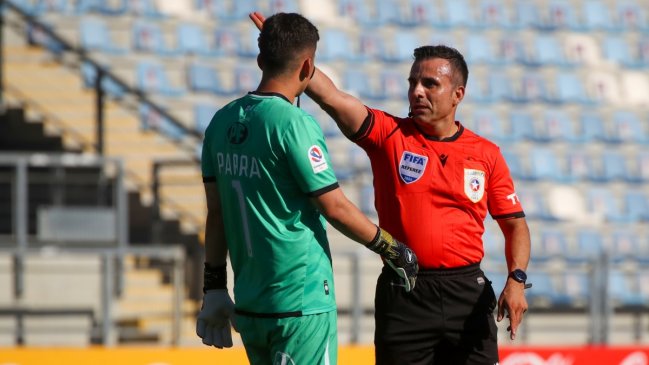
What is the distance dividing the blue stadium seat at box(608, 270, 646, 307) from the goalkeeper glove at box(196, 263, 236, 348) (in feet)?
26.3

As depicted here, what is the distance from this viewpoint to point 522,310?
15.3 feet

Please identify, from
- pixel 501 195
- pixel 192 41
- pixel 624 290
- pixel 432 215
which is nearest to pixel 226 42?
pixel 192 41

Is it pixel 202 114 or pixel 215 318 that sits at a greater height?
pixel 202 114

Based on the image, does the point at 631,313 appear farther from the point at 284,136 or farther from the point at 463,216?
the point at 284,136

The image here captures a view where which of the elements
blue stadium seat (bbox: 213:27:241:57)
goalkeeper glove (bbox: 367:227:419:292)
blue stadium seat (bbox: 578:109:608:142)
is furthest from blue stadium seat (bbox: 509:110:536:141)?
goalkeeper glove (bbox: 367:227:419:292)

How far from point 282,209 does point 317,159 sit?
21cm

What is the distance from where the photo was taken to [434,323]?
182 inches

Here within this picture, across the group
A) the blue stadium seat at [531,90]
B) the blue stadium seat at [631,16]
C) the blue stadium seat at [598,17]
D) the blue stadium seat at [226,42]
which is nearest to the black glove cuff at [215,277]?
the blue stadium seat at [226,42]

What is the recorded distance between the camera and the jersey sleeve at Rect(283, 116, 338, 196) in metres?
3.78

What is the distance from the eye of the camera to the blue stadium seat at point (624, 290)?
38.1 feet

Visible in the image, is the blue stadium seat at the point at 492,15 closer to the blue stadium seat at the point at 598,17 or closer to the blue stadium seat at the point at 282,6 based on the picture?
the blue stadium seat at the point at 598,17

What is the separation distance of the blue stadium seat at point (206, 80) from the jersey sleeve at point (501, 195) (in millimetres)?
8005

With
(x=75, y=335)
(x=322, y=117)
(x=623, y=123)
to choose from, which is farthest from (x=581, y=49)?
(x=75, y=335)

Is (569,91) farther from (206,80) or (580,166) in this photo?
(206,80)
